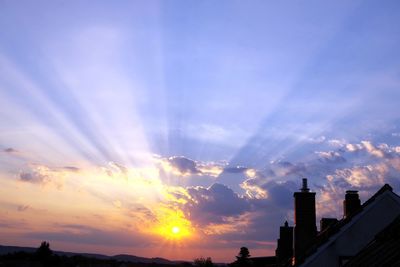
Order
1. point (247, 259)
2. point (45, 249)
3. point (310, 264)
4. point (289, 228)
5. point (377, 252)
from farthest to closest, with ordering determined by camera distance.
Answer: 1. point (45, 249)
2. point (247, 259)
3. point (289, 228)
4. point (310, 264)
5. point (377, 252)

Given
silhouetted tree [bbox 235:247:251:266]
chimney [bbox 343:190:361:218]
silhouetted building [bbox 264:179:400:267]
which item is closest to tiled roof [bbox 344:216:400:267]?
silhouetted building [bbox 264:179:400:267]

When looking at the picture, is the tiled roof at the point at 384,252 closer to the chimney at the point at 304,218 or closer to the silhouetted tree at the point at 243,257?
the chimney at the point at 304,218

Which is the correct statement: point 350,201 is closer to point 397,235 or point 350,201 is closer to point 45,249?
A: point 397,235

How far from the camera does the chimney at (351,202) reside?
18.1 metres

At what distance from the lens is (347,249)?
52.1ft

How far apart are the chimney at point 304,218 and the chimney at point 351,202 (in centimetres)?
131

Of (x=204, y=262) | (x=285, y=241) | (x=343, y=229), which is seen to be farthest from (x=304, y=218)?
(x=204, y=262)

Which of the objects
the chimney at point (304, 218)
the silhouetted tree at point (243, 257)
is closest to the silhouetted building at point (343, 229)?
the chimney at point (304, 218)

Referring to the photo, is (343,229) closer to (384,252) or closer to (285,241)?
(384,252)

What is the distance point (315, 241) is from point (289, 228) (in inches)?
A: 321

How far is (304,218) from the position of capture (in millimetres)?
18031

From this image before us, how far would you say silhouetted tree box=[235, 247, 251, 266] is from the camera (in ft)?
145

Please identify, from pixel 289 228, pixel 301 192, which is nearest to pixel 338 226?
pixel 301 192

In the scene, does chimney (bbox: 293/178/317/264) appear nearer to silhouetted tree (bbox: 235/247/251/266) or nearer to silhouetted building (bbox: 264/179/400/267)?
silhouetted building (bbox: 264/179/400/267)
